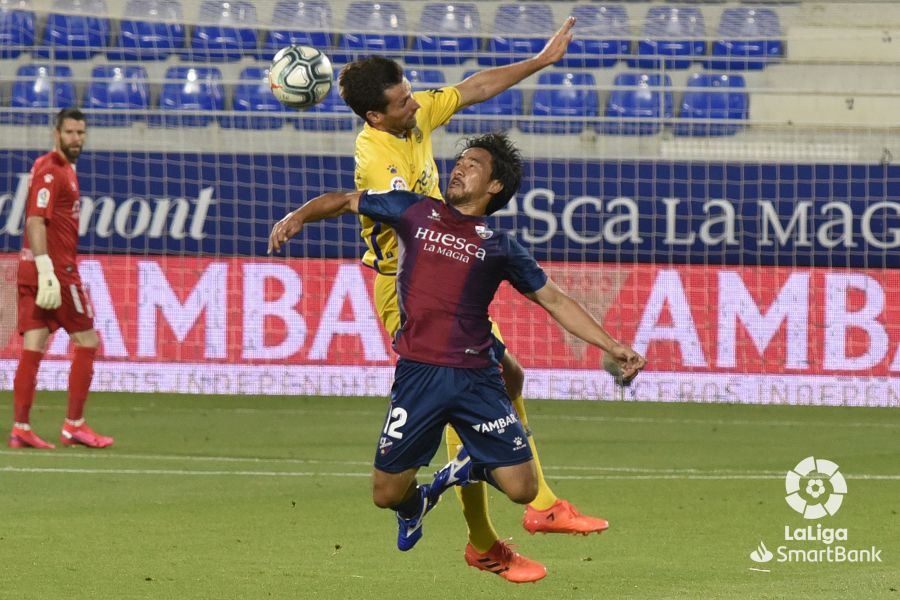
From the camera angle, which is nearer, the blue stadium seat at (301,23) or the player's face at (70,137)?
the player's face at (70,137)

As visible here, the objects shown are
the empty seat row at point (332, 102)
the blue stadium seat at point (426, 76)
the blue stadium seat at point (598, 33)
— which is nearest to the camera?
the empty seat row at point (332, 102)

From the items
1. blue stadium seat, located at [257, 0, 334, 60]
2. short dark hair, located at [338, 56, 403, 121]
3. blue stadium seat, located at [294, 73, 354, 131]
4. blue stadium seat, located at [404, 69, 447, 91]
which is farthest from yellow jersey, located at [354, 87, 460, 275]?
blue stadium seat, located at [257, 0, 334, 60]

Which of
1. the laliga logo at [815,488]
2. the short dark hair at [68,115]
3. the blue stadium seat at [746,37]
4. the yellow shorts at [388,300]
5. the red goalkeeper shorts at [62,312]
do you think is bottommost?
the laliga logo at [815,488]

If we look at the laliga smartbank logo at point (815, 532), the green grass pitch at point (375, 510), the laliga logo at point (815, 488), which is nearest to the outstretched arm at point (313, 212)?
the green grass pitch at point (375, 510)

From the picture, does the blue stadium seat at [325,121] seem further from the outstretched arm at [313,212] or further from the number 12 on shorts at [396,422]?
the number 12 on shorts at [396,422]

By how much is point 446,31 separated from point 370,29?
34.3 inches

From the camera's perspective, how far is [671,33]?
17188 millimetres

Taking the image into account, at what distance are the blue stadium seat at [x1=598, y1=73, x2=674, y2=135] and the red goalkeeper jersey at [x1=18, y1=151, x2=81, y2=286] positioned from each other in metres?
6.39

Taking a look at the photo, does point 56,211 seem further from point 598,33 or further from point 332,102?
point 598,33

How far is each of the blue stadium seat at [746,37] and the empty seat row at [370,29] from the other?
0.4 inches

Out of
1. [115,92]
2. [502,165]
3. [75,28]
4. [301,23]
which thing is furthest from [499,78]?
[75,28]

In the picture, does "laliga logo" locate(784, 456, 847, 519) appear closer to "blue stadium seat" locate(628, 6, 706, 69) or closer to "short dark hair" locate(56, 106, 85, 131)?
"short dark hair" locate(56, 106, 85, 131)

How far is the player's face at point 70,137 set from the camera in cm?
973

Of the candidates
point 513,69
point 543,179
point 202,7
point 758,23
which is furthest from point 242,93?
point 513,69
